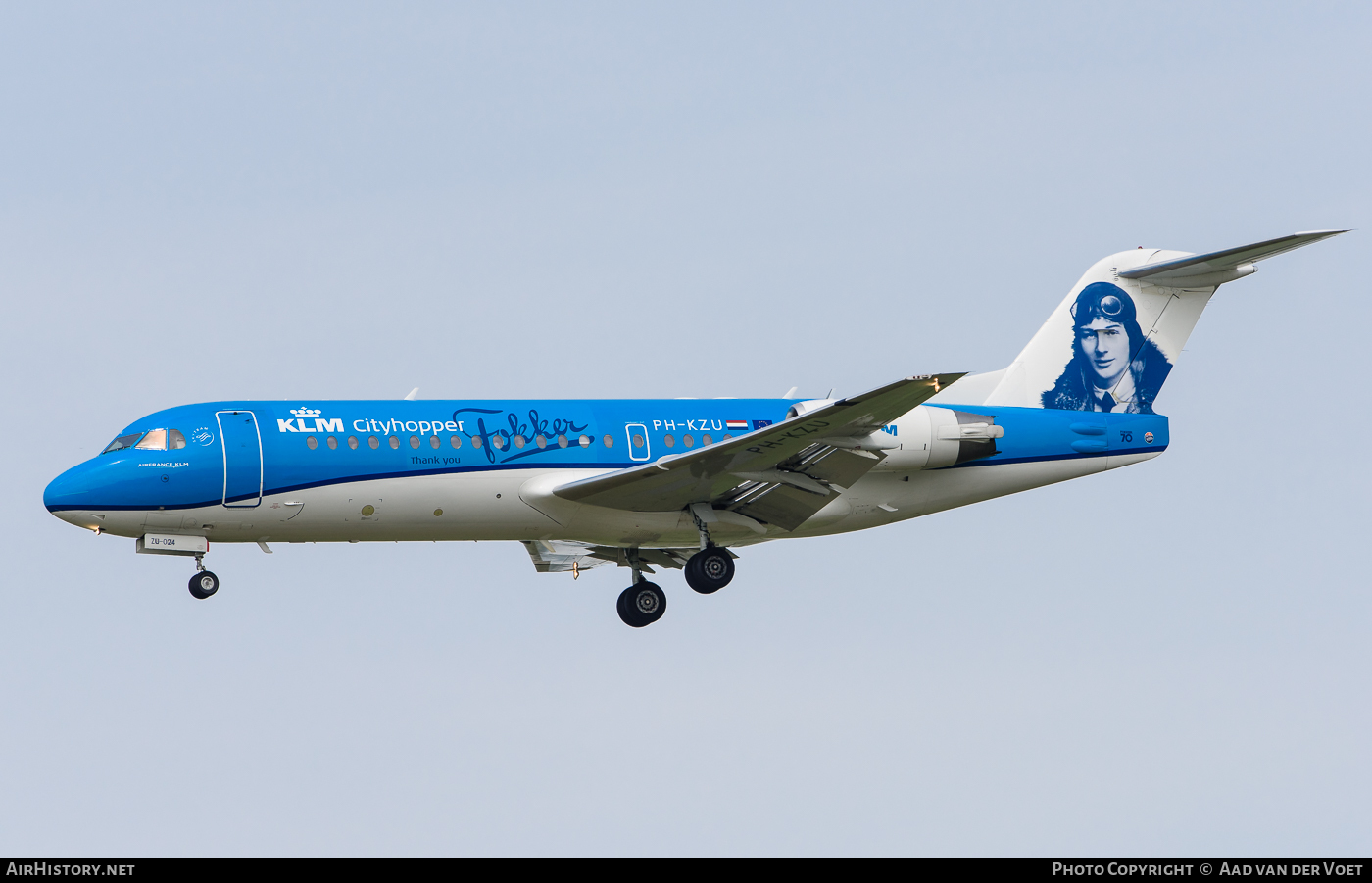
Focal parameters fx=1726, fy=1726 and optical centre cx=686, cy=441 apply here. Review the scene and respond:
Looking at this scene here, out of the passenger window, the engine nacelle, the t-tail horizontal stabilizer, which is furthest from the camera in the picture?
the t-tail horizontal stabilizer

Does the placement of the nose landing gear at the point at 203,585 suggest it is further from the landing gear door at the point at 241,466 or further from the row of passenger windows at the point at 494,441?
the row of passenger windows at the point at 494,441

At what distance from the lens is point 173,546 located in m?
26.9

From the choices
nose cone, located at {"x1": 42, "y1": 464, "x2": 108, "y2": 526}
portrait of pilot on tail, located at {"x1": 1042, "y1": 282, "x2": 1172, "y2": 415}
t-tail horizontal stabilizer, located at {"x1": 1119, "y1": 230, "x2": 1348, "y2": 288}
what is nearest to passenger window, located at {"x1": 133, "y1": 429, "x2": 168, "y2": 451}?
nose cone, located at {"x1": 42, "y1": 464, "x2": 108, "y2": 526}

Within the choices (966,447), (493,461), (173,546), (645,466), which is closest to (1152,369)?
(966,447)

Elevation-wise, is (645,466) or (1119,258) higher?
(1119,258)

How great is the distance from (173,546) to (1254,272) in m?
19.6

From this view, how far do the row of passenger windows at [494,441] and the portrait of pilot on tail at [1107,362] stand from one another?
673 cm

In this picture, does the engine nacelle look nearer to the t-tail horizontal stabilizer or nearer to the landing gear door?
the t-tail horizontal stabilizer

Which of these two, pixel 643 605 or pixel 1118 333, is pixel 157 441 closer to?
pixel 643 605

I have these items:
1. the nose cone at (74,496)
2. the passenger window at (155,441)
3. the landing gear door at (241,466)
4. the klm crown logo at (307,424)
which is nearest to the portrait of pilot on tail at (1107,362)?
the klm crown logo at (307,424)

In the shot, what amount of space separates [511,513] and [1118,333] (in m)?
11.9

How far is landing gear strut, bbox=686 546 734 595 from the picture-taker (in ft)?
94.7

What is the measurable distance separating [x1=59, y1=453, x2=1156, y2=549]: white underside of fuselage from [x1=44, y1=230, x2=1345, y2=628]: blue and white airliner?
0.11 ft

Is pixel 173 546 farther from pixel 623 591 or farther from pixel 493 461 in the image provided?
pixel 623 591
